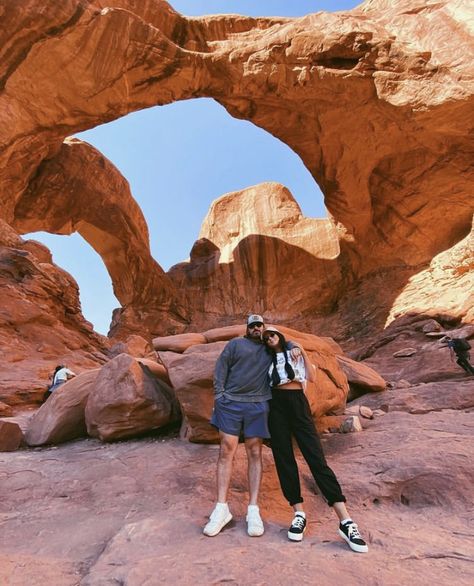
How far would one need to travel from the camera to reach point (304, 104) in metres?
16.4

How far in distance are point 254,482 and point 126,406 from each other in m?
2.61

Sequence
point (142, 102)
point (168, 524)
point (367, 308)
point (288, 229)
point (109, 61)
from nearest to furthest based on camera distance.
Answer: point (168, 524) < point (109, 61) < point (142, 102) < point (367, 308) < point (288, 229)

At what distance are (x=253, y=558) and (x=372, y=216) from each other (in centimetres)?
1827

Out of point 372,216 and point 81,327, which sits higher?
point 372,216

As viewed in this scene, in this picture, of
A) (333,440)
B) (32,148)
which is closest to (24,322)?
(32,148)

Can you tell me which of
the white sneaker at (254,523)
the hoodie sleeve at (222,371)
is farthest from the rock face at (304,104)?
the white sneaker at (254,523)

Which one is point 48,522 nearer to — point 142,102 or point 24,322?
point 24,322

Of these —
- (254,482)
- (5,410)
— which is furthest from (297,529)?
(5,410)

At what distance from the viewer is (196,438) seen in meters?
5.00

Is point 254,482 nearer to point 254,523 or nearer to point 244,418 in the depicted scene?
point 254,523

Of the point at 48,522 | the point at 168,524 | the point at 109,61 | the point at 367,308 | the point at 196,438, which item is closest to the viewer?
the point at 168,524

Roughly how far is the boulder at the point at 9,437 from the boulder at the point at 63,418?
19 cm

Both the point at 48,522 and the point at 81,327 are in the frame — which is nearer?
the point at 48,522

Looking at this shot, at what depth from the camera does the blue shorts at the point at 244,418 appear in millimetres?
3438
